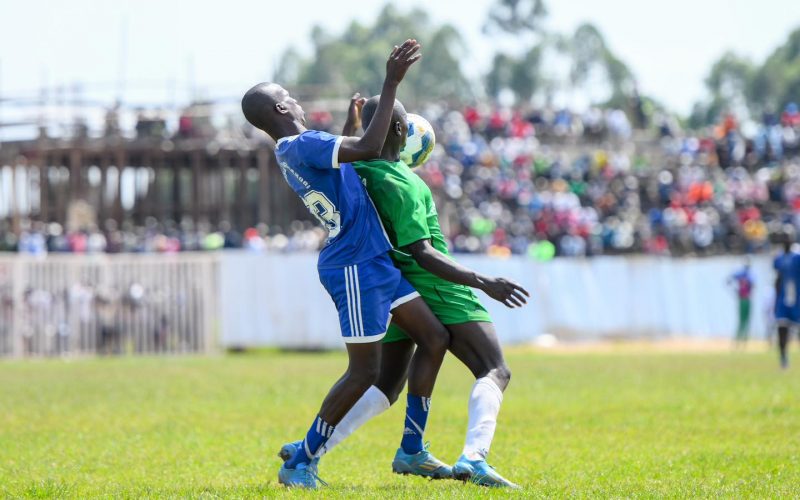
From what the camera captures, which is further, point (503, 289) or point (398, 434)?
point (398, 434)

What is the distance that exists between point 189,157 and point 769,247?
67.2 ft

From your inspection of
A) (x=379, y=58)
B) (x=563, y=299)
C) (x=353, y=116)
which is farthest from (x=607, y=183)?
(x=379, y=58)

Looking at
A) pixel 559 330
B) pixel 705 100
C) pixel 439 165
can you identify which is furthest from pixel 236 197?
pixel 705 100

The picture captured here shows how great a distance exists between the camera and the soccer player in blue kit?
695cm

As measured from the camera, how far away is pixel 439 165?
129 ft

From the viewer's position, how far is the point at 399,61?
261 inches

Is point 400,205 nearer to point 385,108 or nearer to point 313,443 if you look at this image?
point 385,108

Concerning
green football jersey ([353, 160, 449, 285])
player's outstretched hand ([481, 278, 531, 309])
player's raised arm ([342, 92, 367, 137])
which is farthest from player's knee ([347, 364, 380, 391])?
player's raised arm ([342, 92, 367, 137])

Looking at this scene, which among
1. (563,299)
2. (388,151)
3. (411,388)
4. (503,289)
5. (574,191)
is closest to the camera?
(503,289)

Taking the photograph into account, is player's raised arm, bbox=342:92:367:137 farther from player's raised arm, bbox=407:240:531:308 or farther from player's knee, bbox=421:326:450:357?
player's knee, bbox=421:326:450:357

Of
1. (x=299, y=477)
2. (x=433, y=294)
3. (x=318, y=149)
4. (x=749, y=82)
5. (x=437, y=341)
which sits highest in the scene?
(x=749, y=82)

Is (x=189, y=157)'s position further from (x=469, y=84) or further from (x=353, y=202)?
(x=469, y=84)

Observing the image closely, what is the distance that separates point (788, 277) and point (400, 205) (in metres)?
13.5

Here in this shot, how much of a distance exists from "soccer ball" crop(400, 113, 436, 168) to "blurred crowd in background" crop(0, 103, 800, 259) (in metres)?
23.3
